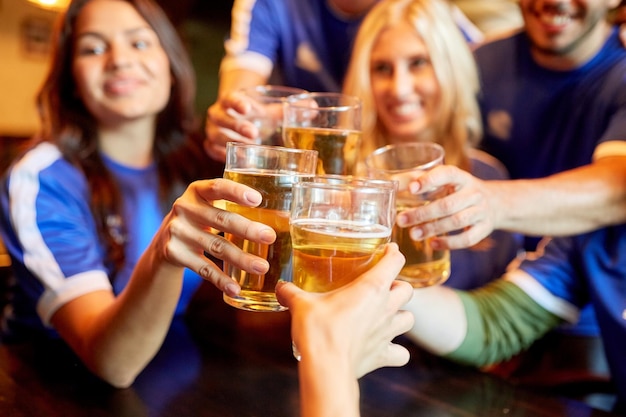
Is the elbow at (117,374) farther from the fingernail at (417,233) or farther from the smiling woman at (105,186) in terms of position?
the fingernail at (417,233)

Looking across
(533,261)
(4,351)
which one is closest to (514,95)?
(533,261)

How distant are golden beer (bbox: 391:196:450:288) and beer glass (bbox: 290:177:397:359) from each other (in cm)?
25

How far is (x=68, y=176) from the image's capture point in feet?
4.67

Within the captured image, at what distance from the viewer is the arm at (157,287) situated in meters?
0.73

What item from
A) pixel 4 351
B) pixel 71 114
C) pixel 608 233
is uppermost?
pixel 71 114

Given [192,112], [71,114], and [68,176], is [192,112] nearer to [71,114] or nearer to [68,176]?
[71,114]

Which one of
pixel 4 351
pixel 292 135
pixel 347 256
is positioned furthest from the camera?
pixel 4 351

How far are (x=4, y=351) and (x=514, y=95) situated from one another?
1.64m

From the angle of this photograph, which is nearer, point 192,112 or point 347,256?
point 347,256

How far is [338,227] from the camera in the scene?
677mm

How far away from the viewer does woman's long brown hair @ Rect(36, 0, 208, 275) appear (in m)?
1.48

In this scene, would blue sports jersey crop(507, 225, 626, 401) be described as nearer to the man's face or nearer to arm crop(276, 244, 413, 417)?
the man's face

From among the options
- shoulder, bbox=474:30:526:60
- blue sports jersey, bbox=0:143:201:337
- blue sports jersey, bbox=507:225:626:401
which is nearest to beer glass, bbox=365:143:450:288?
blue sports jersey, bbox=507:225:626:401

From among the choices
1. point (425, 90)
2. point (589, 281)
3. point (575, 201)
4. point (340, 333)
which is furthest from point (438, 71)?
point (340, 333)
